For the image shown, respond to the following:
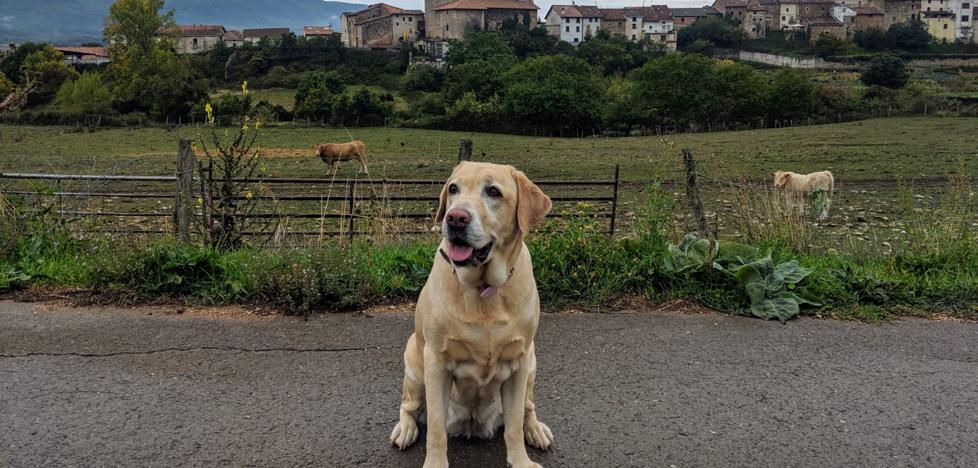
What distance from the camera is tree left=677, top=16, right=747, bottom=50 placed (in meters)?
123

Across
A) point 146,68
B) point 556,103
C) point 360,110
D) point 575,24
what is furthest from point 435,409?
point 575,24

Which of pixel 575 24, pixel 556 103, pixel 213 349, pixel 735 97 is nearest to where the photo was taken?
pixel 213 349

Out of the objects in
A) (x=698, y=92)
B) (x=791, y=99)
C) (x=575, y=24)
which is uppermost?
(x=575, y=24)

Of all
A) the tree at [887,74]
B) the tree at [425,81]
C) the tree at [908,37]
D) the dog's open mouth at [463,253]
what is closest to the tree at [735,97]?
the tree at [887,74]

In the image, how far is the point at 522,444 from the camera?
3518mm

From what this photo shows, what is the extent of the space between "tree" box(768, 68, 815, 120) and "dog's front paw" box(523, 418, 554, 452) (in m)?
60.1

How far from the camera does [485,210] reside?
3.30 meters

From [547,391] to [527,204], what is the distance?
5.12ft

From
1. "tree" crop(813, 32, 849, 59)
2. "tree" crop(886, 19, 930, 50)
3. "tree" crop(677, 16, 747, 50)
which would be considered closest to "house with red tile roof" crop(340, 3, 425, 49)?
"tree" crop(677, 16, 747, 50)

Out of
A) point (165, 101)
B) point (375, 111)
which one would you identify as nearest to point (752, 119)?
point (375, 111)

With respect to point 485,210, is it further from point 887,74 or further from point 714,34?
point 714,34

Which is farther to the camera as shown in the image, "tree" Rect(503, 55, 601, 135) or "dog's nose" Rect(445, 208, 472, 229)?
"tree" Rect(503, 55, 601, 135)

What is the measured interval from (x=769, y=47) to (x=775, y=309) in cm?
12627

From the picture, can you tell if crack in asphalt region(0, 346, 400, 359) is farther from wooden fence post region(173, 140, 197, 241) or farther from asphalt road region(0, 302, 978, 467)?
wooden fence post region(173, 140, 197, 241)
